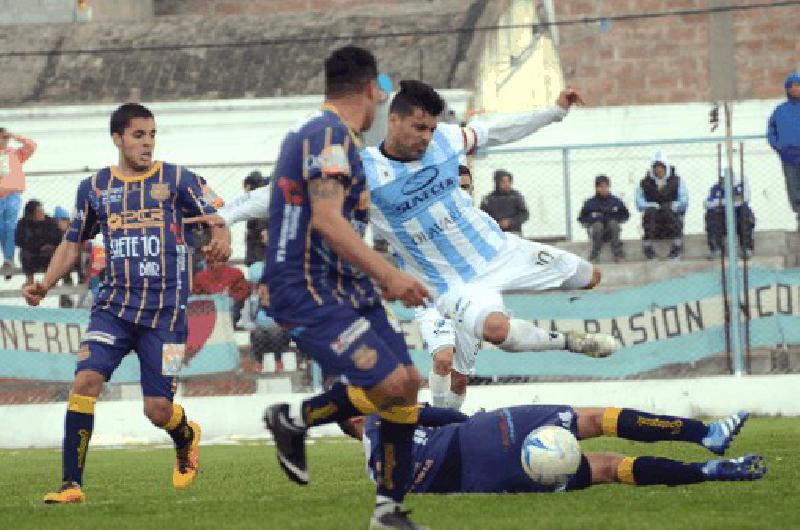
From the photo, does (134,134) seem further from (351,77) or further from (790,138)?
(790,138)

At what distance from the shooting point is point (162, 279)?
36.2 ft

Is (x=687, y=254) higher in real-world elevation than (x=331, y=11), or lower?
lower

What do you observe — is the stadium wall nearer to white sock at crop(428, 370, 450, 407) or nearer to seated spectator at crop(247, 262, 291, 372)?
seated spectator at crop(247, 262, 291, 372)

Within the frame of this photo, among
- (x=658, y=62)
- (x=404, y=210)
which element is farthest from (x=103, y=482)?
(x=658, y=62)

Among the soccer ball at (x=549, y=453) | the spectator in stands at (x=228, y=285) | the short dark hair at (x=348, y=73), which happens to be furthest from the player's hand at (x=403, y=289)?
the spectator in stands at (x=228, y=285)

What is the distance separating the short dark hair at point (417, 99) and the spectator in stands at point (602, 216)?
10.9m

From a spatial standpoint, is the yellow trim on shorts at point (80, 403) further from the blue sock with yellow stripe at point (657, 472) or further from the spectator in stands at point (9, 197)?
the spectator in stands at point (9, 197)

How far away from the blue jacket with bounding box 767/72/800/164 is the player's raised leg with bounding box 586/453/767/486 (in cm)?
1237

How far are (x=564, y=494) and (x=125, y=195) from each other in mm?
3463

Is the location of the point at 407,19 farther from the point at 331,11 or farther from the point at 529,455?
the point at 529,455

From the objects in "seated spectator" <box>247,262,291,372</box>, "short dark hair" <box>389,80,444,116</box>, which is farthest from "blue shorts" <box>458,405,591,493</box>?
"seated spectator" <box>247,262,291,372</box>

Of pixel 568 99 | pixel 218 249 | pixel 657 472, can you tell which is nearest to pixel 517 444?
pixel 657 472

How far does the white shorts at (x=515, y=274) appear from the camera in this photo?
11.8m

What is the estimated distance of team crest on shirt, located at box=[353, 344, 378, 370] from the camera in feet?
26.0
